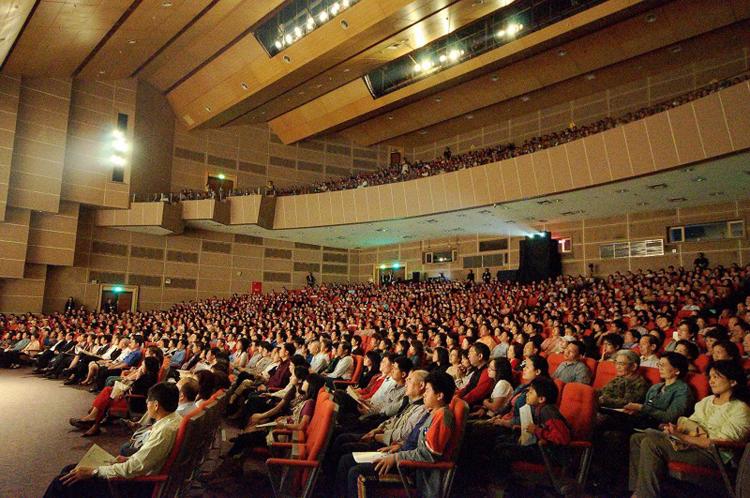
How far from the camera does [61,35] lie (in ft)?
43.3

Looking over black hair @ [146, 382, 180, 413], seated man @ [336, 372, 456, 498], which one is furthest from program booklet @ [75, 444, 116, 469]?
seated man @ [336, 372, 456, 498]

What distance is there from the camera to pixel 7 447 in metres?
4.33

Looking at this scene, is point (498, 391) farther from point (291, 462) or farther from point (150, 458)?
point (150, 458)

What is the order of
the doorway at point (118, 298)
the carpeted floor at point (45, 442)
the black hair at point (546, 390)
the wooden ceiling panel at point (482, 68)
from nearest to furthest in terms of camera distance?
the black hair at point (546, 390), the carpeted floor at point (45, 442), the wooden ceiling panel at point (482, 68), the doorway at point (118, 298)

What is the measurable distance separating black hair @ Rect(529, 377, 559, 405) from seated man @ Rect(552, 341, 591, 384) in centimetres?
114

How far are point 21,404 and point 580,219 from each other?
14.5 meters

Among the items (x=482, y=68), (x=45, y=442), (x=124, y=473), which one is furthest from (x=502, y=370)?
(x=482, y=68)

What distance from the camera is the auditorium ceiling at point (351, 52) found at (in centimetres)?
1247

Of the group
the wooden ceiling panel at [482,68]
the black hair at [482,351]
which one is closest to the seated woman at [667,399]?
the black hair at [482,351]

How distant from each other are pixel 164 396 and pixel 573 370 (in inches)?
124

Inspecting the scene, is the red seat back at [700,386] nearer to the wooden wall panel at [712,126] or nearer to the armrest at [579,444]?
the armrest at [579,444]

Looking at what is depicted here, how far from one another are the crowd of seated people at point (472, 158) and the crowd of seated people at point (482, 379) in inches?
142

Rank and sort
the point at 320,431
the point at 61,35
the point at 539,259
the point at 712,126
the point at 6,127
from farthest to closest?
the point at 539,259 < the point at 6,127 < the point at 61,35 < the point at 712,126 < the point at 320,431

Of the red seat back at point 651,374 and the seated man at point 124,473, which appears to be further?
the red seat back at point 651,374
